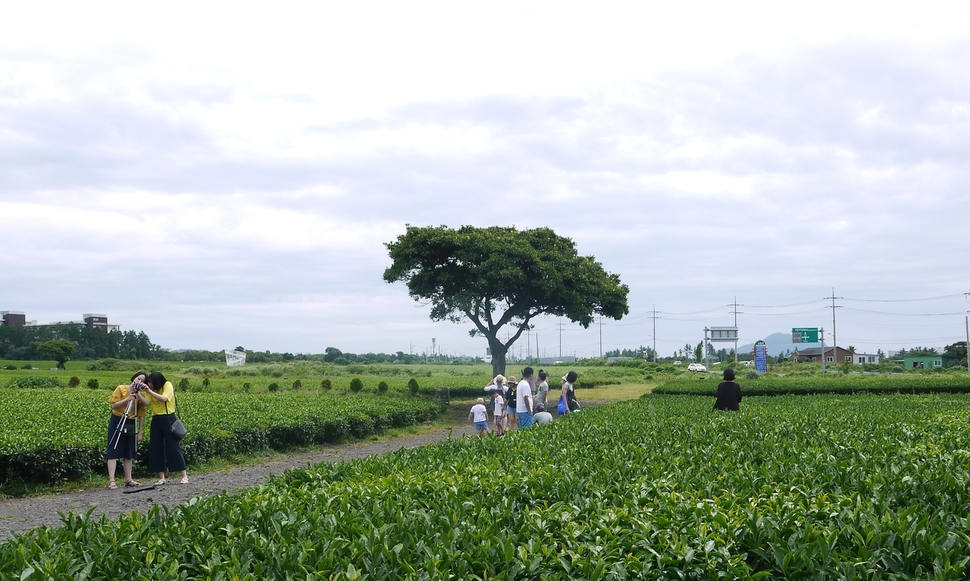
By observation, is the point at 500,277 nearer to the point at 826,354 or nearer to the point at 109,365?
the point at 109,365

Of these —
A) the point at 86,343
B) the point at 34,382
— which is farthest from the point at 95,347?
the point at 34,382

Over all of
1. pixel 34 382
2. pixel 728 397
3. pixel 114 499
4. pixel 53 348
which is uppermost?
pixel 53 348

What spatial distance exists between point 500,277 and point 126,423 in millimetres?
20242

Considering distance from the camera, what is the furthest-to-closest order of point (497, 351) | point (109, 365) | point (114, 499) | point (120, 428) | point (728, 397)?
1. point (109, 365)
2. point (497, 351)
3. point (728, 397)
4. point (120, 428)
5. point (114, 499)

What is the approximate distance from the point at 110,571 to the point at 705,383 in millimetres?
31176

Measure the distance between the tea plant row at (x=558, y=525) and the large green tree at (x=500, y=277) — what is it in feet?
78.6

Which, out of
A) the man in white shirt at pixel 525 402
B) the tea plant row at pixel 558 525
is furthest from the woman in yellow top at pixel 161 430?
the man in white shirt at pixel 525 402

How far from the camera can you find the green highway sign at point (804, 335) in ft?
239

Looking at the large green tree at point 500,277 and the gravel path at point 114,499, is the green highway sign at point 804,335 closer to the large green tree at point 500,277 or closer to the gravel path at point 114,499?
the large green tree at point 500,277

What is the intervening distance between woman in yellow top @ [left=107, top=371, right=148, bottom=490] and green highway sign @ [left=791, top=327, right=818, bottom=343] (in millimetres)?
71384

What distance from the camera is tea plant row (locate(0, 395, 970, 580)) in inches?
153

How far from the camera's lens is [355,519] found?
4641 millimetres

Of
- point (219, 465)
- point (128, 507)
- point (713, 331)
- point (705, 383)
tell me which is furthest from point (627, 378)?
point (128, 507)

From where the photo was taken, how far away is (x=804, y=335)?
242 feet
